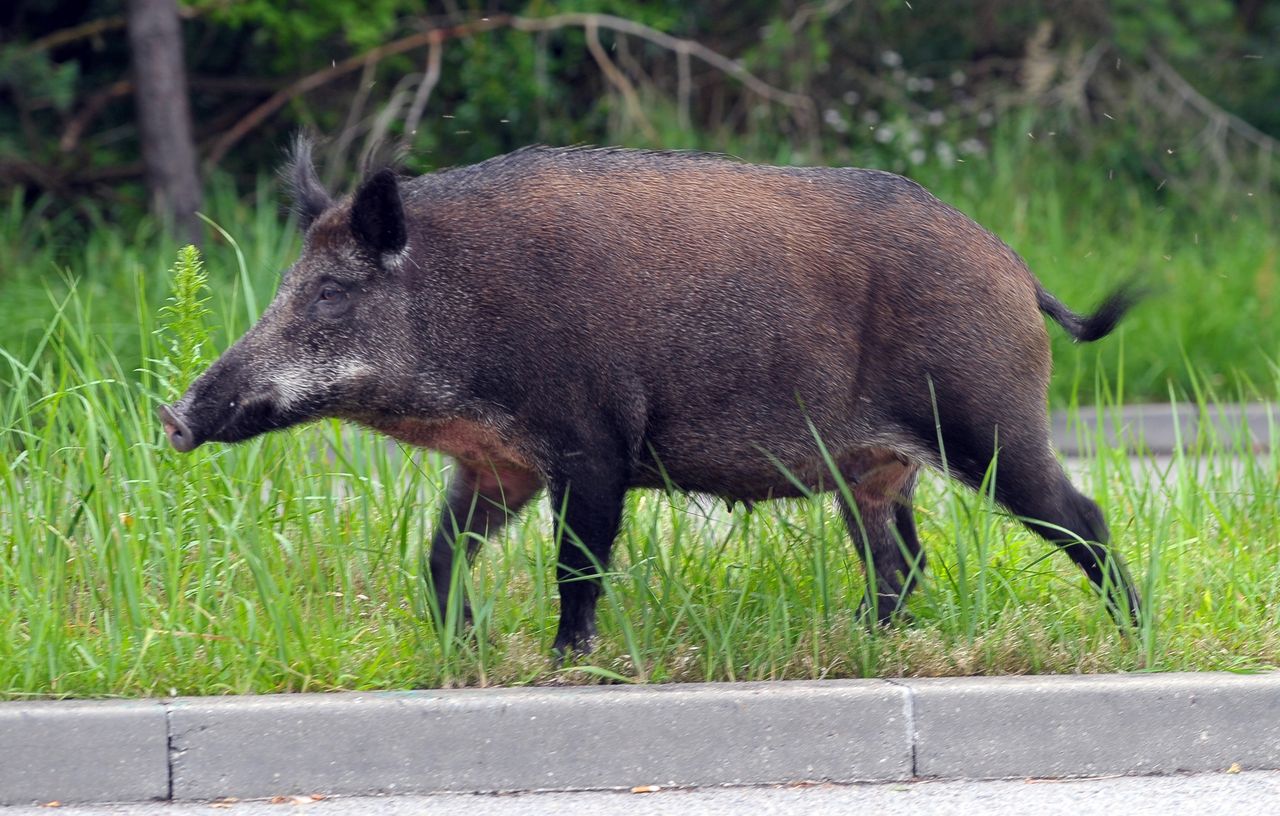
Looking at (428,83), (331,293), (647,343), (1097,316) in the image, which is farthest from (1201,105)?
(331,293)

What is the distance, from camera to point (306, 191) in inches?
167

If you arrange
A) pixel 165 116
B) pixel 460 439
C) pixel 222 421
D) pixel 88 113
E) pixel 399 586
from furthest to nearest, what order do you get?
pixel 88 113, pixel 165 116, pixel 399 586, pixel 460 439, pixel 222 421

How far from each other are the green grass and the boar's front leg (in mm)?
70

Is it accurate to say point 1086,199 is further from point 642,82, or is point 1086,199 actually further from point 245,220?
point 245,220

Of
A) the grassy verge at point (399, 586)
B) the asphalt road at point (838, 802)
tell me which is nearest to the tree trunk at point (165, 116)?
the grassy verge at point (399, 586)

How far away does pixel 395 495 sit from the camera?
4801mm

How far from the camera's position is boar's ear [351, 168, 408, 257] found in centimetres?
388

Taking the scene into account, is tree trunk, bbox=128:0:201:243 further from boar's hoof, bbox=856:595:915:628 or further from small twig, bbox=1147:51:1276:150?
small twig, bbox=1147:51:1276:150

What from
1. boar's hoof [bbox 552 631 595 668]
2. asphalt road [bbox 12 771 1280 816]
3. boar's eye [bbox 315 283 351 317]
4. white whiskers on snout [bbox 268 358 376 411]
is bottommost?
asphalt road [bbox 12 771 1280 816]

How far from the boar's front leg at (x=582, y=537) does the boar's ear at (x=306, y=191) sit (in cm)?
95

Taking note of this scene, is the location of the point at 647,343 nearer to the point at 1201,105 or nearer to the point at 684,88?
the point at 684,88

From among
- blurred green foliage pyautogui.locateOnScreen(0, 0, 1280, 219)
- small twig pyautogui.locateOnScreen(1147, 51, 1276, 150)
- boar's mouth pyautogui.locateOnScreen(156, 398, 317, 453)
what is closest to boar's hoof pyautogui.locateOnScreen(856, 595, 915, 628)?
boar's mouth pyautogui.locateOnScreen(156, 398, 317, 453)

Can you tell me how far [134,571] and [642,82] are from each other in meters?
8.17

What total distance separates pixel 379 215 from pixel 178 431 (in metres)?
0.68
